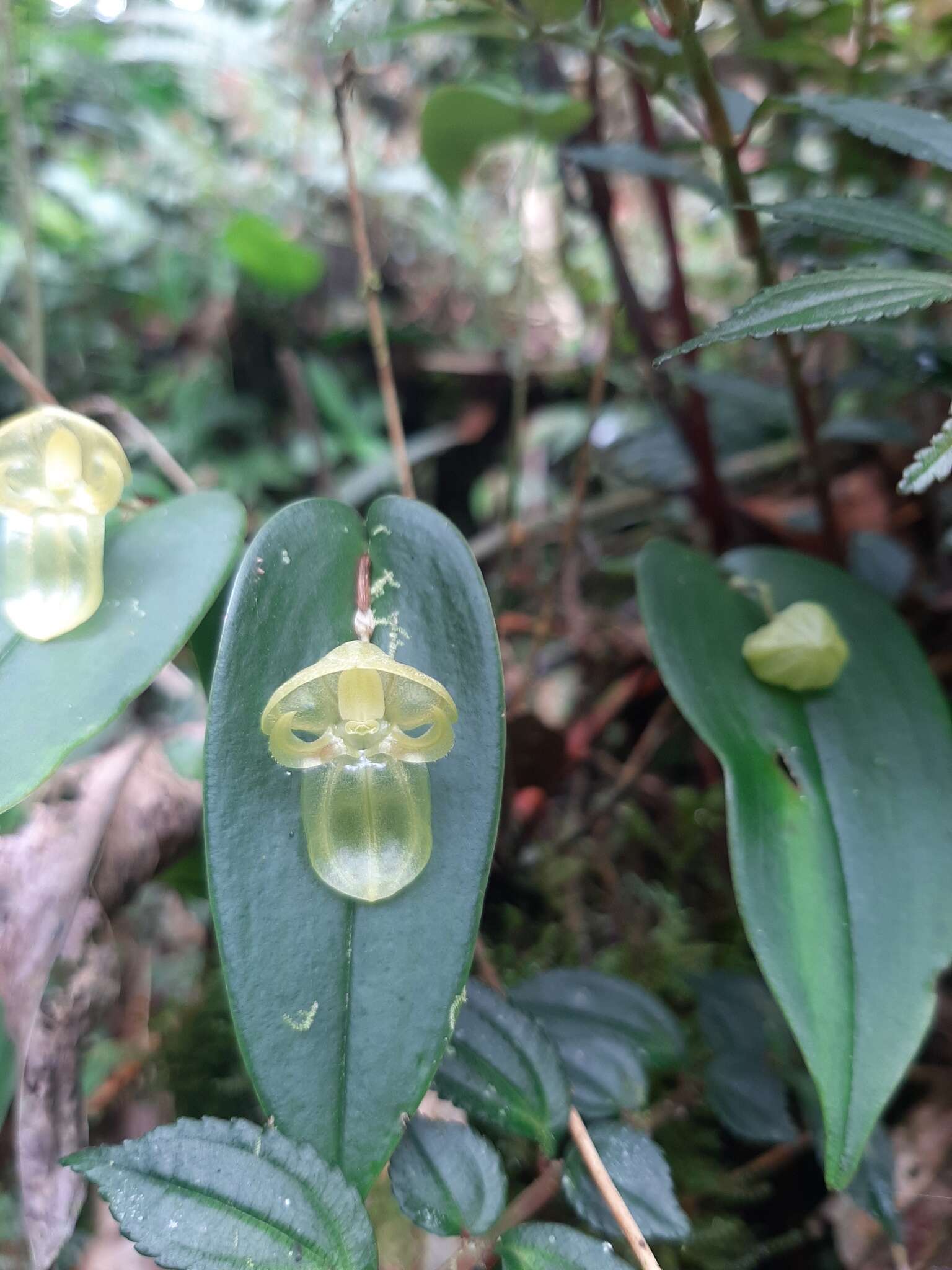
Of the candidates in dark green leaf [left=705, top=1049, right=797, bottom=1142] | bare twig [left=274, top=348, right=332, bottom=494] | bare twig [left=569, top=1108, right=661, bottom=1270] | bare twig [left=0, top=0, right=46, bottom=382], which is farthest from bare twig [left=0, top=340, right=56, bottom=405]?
dark green leaf [left=705, top=1049, right=797, bottom=1142]

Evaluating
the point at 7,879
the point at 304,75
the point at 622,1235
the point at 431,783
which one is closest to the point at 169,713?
the point at 7,879

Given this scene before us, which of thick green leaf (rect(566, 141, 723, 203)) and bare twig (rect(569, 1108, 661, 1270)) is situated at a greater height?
thick green leaf (rect(566, 141, 723, 203))

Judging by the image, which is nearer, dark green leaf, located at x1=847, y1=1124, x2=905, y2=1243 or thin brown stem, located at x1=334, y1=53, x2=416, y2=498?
dark green leaf, located at x1=847, y1=1124, x2=905, y2=1243

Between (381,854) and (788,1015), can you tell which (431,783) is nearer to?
(381,854)

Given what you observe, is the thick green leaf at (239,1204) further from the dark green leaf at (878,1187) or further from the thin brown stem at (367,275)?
the thin brown stem at (367,275)

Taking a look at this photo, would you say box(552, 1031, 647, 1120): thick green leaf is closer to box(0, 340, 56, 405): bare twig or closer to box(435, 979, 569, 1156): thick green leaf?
box(435, 979, 569, 1156): thick green leaf

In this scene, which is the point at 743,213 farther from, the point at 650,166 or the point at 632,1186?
the point at 632,1186
